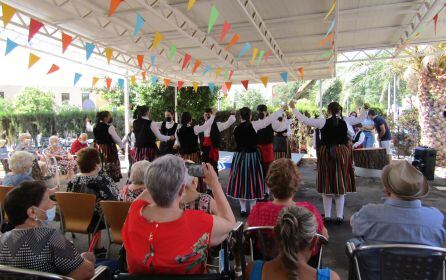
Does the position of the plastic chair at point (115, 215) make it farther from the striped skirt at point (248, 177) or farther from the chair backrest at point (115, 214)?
the striped skirt at point (248, 177)

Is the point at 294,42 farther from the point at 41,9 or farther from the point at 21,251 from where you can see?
the point at 21,251

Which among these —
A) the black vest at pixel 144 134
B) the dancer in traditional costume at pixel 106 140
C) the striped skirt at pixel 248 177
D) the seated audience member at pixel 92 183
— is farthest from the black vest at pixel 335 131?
the dancer in traditional costume at pixel 106 140

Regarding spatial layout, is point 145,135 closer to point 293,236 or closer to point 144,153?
point 144,153

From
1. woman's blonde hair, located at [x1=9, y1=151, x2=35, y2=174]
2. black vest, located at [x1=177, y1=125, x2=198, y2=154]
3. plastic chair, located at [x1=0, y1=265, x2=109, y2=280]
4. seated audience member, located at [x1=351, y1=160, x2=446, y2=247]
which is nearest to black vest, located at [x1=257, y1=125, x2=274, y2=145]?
black vest, located at [x1=177, y1=125, x2=198, y2=154]

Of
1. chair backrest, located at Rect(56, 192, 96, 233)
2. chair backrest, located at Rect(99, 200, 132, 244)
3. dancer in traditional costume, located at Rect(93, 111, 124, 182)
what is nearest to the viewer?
chair backrest, located at Rect(99, 200, 132, 244)

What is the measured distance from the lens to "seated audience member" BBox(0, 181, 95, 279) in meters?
1.46

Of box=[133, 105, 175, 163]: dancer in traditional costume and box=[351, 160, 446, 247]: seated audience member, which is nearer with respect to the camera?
box=[351, 160, 446, 247]: seated audience member

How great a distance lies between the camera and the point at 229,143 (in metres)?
12.1

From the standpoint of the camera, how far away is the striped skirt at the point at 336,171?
153 inches

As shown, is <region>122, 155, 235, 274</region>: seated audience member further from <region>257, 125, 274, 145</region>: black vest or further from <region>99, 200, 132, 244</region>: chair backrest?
<region>257, 125, 274, 145</region>: black vest

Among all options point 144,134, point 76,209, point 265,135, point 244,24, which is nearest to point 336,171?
point 265,135

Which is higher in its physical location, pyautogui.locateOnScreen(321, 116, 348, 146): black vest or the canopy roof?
the canopy roof

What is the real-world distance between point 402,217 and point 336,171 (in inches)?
88.4

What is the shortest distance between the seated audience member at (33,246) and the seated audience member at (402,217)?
1.39 metres
